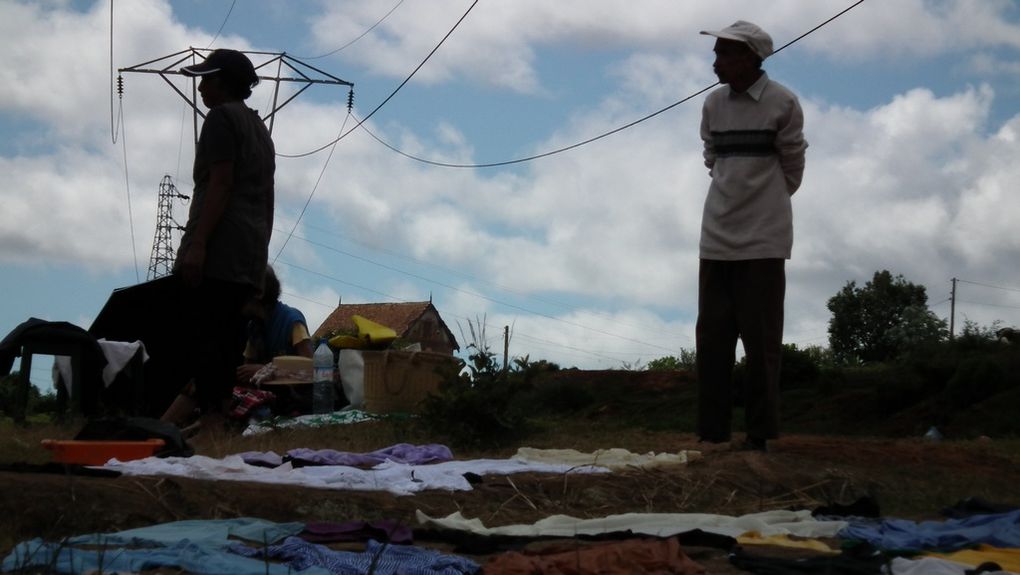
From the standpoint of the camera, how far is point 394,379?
30.1 ft

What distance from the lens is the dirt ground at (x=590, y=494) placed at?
135 inches

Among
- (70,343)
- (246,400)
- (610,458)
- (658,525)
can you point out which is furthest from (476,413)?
(658,525)

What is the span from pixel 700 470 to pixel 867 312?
161ft

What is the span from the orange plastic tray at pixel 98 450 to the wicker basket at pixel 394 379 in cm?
400

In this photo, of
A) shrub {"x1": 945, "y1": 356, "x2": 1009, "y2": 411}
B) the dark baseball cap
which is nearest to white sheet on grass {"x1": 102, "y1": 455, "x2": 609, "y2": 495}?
the dark baseball cap

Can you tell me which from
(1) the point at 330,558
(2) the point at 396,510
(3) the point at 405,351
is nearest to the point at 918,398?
(3) the point at 405,351

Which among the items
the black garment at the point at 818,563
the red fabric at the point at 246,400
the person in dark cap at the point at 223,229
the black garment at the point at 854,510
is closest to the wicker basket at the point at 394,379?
the red fabric at the point at 246,400

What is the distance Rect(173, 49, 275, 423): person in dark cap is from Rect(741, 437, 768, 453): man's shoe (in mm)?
2551

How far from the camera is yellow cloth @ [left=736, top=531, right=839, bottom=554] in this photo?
330 cm

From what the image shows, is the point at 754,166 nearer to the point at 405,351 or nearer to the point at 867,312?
the point at 405,351

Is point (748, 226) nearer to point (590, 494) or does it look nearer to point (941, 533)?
point (590, 494)

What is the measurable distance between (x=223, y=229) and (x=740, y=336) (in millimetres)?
2623

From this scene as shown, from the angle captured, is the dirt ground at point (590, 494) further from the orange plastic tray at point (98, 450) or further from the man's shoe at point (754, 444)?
the orange plastic tray at point (98, 450)

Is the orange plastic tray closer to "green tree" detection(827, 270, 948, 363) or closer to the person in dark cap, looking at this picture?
the person in dark cap
